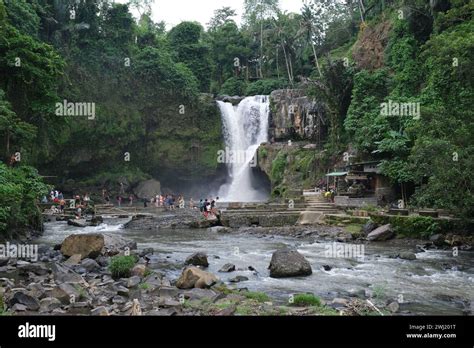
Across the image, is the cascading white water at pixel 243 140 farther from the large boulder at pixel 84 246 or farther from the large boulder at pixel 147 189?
the large boulder at pixel 84 246

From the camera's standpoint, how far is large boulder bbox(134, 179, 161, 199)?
4606 centimetres

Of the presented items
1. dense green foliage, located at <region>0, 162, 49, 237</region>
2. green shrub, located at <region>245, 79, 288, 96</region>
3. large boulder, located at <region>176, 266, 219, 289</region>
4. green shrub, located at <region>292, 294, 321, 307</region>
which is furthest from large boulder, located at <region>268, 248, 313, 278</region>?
green shrub, located at <region>245, 79, 288, 96</region>

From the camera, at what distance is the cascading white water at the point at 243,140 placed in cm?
4534

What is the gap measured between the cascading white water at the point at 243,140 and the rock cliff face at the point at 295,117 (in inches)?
47.3

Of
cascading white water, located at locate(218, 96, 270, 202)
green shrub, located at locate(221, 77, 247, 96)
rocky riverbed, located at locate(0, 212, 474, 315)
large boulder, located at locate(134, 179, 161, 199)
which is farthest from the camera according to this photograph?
green shrub, located at locate(221, 77, 247, 96)

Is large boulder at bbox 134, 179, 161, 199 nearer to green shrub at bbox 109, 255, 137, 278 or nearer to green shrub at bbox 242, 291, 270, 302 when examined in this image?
green shrub at bbox 109, 255, 137, 278

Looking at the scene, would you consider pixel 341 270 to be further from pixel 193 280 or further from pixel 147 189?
pixel 147 189

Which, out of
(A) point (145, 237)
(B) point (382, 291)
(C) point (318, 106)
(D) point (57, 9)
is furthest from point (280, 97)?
(B) point (382, 291)

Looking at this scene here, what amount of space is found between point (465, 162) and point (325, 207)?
11.5 metres

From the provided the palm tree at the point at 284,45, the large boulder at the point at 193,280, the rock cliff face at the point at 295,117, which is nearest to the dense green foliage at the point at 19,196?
the large boulder at the point at 193,280

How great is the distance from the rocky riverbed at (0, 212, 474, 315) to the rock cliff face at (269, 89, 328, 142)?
21159mm

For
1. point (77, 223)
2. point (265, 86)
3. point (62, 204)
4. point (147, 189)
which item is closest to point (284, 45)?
point (265, 86)

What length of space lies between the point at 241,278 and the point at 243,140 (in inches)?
1367
